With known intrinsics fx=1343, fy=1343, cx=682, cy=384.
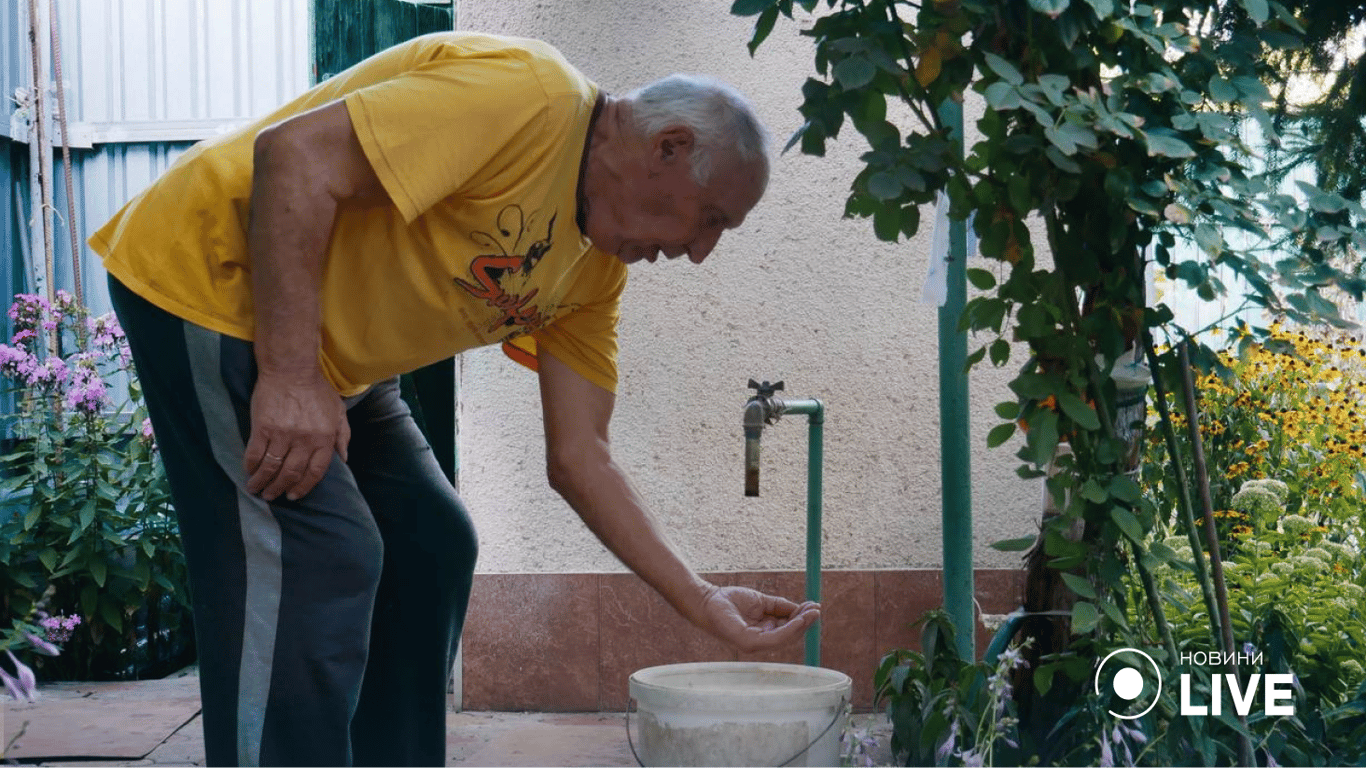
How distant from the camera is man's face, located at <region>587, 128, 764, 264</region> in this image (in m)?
1.68

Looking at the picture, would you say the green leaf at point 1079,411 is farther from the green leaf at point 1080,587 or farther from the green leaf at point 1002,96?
the green leaf at point 1002,96

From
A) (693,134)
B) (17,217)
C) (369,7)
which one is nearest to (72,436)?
(369,7)

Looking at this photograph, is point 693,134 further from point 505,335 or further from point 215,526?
point 215,526

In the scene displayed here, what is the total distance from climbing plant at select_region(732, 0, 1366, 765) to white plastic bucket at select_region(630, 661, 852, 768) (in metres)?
0.22

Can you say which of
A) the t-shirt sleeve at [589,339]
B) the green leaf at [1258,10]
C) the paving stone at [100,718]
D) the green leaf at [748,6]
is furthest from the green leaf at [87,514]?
the green leaf at [1258,10]

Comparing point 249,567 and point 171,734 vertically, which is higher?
point 249,567

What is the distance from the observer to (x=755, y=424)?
2238 millimetres

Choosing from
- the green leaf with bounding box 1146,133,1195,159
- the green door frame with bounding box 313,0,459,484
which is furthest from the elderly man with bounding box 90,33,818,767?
the green door frame with bounding box 313,0,459,484

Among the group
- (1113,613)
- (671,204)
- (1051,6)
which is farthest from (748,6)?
(1113,613)

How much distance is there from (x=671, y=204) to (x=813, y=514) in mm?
895

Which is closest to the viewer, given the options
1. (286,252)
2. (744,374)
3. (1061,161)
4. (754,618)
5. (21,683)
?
(21,683)

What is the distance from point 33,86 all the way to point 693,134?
15.2 ft

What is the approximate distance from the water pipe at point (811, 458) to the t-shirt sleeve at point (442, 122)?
2.50 feet

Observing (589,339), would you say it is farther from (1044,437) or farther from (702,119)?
(1044,437)
